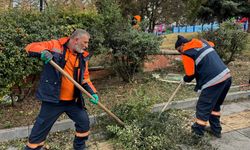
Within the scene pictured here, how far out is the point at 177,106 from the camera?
235 inches

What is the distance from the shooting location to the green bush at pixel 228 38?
839 cm

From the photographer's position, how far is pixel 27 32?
16.7 ft

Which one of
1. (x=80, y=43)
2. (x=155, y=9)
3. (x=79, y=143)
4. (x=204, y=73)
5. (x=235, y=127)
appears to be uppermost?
(x=155, y=9)

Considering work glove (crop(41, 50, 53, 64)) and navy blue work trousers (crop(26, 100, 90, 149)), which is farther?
navy blue work trousers (crop(26, 100, 90, 149))

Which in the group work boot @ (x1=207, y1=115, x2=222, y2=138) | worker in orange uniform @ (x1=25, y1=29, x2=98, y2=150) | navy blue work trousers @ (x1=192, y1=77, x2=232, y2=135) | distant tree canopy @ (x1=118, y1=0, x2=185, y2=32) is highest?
distant tree canopy @ (x1=118, y1=0, x2=185, y2=32)

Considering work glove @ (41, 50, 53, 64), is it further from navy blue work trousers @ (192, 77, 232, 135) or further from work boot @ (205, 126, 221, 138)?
work boot @ (205, 126, 221, 138)

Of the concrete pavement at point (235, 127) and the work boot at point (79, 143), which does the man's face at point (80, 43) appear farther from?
the concrete pavement at point (235, 127)

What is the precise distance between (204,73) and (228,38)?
443 cm

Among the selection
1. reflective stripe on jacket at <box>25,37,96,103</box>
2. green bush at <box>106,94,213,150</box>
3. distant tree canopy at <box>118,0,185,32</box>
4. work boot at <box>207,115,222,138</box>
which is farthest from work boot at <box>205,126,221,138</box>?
distant tree canopy at <box>118,0,185,32</box>

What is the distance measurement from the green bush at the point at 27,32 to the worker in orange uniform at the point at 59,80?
1241 millimetres

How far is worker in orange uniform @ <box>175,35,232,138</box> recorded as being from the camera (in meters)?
4.37

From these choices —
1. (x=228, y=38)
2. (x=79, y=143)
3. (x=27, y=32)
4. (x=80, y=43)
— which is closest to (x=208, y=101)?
(x=79, y=143)

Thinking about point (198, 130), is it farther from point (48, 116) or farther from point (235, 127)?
point (48, 116)

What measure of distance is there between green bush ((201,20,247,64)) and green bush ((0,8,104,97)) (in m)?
3.83
